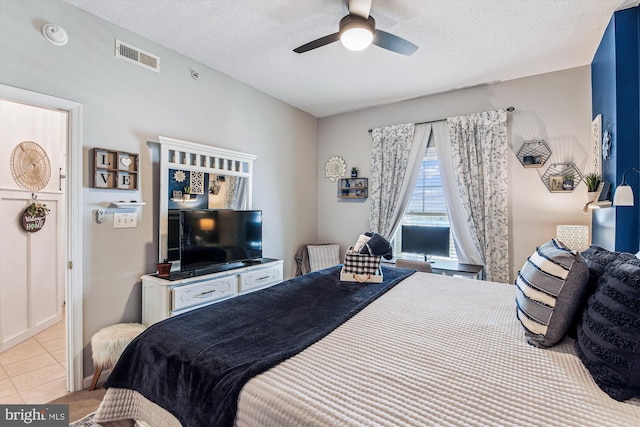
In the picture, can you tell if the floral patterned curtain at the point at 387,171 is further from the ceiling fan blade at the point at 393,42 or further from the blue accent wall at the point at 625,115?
the blue accent wall at the point at 625,115

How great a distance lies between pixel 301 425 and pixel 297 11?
256cm

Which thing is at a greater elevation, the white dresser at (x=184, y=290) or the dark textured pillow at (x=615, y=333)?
the dark textured pillow at (x=615, y=333)

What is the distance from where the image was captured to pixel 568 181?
10.1 feet

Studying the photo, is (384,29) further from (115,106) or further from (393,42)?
(115,106)

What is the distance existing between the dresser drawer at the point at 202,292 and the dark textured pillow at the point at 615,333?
2.51m

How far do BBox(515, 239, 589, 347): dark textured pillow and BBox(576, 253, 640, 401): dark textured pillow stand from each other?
0.26 feet

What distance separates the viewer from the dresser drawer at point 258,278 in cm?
299

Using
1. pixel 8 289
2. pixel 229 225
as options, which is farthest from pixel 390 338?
pixel 8 289

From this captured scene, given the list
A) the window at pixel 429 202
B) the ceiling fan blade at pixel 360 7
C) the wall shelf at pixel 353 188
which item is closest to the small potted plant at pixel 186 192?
the ceiling fan blade at pixel 360 7

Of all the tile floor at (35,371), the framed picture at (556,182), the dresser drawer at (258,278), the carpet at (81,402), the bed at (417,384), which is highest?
the framed picture at (556,182)

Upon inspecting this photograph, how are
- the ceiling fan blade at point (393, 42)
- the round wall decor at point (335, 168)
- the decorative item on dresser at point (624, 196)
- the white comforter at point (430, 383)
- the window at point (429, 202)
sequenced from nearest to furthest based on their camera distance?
the white comforter at point (430, 383) → the decorative item on dresser at point (624, 196) → the ceiling fan blade at point (393, 42) → the window at point (429, 202) → the round wall decor at point (335, 168)

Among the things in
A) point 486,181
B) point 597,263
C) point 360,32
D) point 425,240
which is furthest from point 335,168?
point 597,263

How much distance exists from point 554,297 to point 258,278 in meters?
2.56

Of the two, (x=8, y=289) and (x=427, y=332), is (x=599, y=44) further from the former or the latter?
(x=8, y=289)
